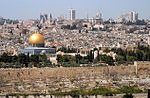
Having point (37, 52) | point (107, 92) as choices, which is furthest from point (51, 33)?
point (107, 92)

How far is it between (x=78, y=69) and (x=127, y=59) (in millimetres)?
9743

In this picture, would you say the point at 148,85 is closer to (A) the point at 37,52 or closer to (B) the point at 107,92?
(B) the point at 107,92

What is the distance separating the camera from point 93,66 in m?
39.5

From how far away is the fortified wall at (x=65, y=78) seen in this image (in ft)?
109

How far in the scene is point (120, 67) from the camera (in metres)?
39.8

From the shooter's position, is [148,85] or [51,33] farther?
[51,33]

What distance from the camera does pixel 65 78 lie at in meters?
36.2

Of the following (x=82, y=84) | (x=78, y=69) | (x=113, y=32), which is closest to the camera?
(x=82, y=84)

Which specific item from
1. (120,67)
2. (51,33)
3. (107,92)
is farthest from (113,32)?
(107,92)

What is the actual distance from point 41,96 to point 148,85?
659 centimetres

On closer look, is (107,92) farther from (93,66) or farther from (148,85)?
(93,66)

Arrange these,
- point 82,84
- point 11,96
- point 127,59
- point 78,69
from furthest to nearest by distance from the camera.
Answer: point 127,59, point 78,69, point 82,84, point 11,96

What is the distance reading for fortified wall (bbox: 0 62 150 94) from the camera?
33300mm

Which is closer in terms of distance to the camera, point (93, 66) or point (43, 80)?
point (43, 80)
